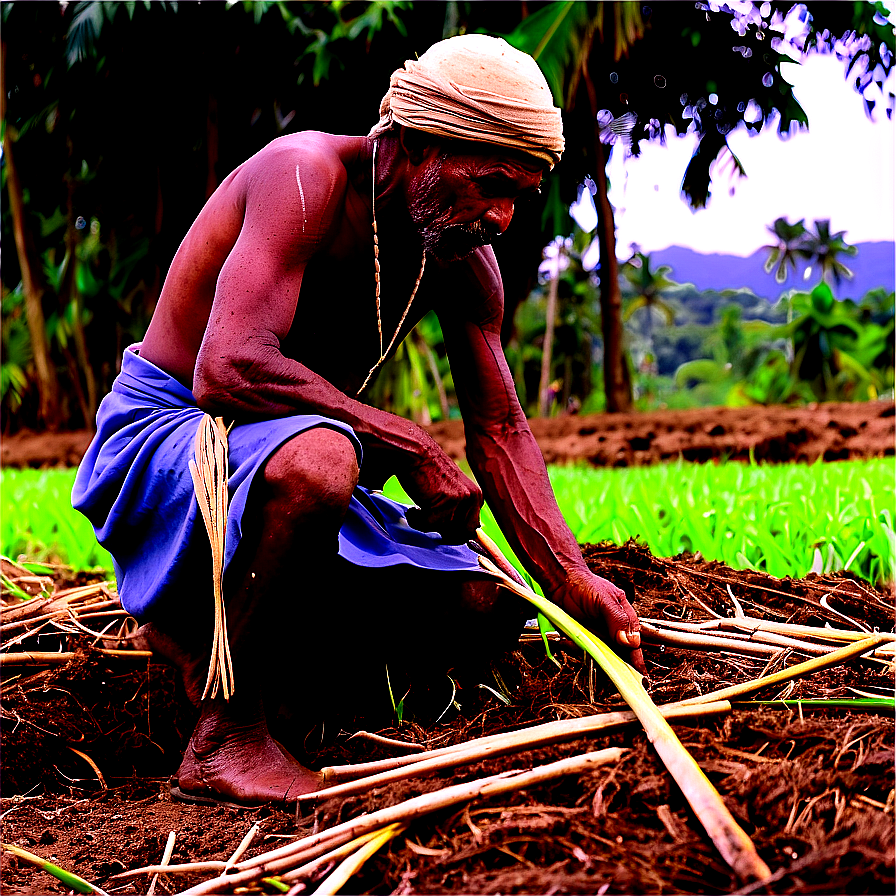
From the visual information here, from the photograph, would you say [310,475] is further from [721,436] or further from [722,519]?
[721,436]

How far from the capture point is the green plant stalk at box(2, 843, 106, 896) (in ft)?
4.34

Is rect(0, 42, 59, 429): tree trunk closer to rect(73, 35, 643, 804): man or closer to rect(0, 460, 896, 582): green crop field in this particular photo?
rect(0, 460, 896, 582): green crop field

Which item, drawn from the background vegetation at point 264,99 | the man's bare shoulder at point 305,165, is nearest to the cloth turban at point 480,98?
the man's bare shoulder at point 305,165

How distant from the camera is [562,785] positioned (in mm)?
1292

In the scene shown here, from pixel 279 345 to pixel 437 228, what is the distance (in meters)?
0.39

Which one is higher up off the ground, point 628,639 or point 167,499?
point 167,499

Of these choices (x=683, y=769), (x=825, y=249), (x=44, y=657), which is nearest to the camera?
(x=683, y=769)

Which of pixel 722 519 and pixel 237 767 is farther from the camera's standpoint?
pixel 722 519

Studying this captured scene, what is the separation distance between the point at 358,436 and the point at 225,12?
945cm

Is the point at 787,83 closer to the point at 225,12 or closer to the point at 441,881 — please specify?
the point at 225,12

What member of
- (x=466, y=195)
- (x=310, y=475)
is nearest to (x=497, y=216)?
(x=466, y=195)

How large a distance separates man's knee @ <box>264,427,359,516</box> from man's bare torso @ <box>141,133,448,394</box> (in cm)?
30

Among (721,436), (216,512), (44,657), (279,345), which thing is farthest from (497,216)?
(721,436)

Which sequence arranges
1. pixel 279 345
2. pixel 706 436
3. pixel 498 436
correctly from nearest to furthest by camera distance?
pixel 279 345 < pixel 498 436 < pixel 706 436
